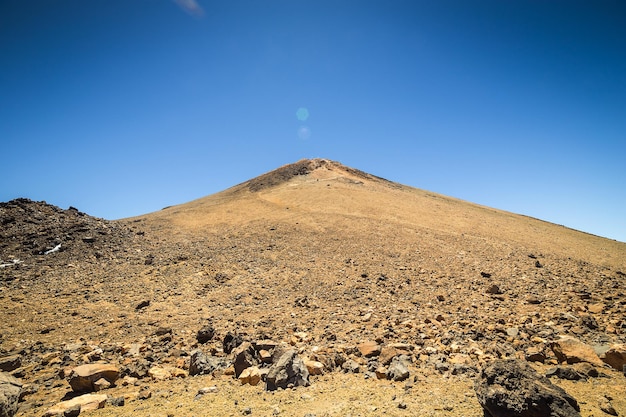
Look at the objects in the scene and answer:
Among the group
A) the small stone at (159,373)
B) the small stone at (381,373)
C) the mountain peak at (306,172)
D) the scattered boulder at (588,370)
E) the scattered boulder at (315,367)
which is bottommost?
the small stone at (159,373)

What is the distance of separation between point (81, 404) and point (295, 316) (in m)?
5.70

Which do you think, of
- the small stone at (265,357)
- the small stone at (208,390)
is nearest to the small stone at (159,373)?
the small stone at (208,390)

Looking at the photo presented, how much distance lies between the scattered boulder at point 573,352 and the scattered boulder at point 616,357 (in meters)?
0.14

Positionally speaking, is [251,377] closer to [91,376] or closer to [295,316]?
[91,376]

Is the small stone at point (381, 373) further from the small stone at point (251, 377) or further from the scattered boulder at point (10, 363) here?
the scattered boulder at point (10, 363)

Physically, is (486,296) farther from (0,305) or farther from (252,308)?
(0,305)

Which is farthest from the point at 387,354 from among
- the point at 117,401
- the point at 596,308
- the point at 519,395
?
the point at 596,308

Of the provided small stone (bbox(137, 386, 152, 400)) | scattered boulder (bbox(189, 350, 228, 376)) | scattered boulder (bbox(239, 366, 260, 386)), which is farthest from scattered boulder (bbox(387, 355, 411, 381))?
small stone (bbox(137, 386, 152, 400))

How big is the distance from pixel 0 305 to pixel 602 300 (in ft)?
64.1

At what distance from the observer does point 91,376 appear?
625 cm

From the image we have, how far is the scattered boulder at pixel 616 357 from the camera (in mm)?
5926

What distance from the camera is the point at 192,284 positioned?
1311 centimetres

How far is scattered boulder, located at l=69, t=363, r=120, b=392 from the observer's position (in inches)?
242

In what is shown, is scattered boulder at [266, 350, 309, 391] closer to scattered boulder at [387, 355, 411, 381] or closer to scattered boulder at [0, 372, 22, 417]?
scattered boulder at [387, 355, 411, 381]
